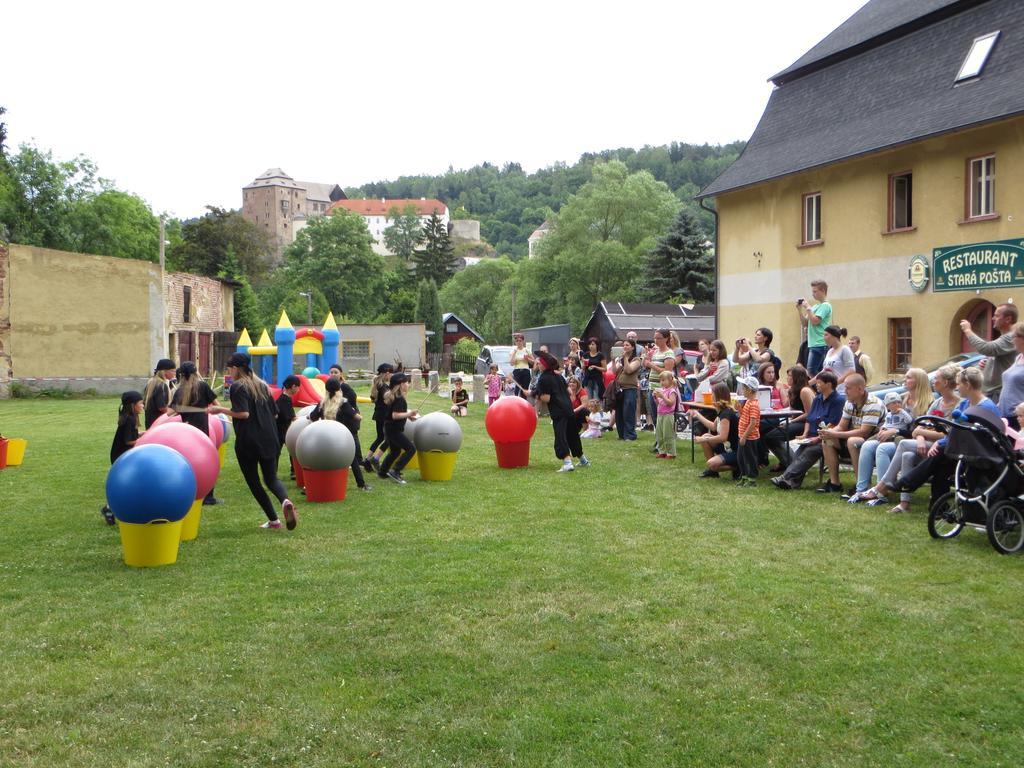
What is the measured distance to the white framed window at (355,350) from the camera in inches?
2461

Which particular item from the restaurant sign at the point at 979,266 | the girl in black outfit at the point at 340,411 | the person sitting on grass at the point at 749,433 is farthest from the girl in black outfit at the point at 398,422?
the restaurant sign at the point at 979,266

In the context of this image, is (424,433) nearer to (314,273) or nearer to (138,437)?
(138,437)

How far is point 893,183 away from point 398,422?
1433cm

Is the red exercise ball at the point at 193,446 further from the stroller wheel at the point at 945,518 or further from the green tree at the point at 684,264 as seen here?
the green tree at the point at 684,264

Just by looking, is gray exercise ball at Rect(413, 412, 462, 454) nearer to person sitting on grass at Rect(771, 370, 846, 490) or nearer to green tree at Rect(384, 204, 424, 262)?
person sitting on grass at Rect(771, 370, 846, 490)

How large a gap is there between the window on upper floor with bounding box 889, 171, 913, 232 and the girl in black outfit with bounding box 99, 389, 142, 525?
17.4 metres

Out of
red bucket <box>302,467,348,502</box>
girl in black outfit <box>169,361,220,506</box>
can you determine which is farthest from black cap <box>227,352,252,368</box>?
red bucket <box>302,467,348,502</box>

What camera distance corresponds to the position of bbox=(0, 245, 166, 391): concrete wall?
127 ft

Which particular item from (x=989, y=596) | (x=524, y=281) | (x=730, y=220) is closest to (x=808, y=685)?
(x=989, y=596)

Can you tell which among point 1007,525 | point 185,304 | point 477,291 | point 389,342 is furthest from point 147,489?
point 477,291

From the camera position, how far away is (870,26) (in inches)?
958

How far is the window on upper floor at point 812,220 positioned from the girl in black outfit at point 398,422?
1479 centimetres

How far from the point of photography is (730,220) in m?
28.6

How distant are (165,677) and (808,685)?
3814 mm
